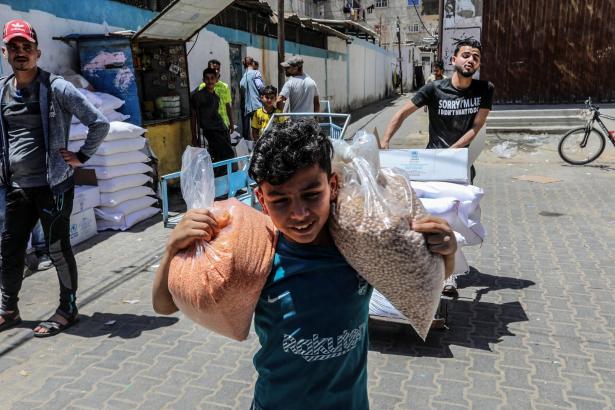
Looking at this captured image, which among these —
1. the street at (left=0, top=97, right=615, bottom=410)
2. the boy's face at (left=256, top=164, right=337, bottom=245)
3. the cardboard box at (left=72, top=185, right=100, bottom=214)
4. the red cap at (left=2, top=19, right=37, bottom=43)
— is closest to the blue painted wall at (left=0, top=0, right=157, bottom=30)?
the cardboard box at (left=72, top=185, right=100, bottom=214)

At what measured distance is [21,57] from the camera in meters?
3.46

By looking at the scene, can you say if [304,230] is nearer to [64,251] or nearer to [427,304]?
[427,304]

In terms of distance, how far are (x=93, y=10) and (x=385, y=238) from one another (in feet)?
23.7

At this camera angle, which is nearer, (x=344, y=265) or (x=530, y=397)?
(x=344, y=265)

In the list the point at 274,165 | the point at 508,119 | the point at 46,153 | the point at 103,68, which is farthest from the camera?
the point at 508,119

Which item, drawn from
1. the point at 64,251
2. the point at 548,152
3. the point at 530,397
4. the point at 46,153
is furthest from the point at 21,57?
the point at 548,152

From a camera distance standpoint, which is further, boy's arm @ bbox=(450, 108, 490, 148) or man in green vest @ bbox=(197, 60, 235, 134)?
man in green vest @ bbox=(197, 60, 235, 134)

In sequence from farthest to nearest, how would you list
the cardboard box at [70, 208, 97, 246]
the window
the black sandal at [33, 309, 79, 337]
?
the window → the cardboard box at [70, 208, 97, 246] → the black sandal at [33, 309, 79, 337]

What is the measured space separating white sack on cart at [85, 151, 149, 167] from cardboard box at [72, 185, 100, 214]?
0.26 m

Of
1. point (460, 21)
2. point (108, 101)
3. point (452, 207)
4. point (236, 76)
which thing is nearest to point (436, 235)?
point (452, 207)

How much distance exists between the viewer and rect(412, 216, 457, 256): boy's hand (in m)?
1.38

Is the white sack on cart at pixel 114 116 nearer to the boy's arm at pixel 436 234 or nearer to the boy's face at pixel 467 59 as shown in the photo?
the boy's face at pixel 467 59

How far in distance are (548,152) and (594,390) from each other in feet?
30.3

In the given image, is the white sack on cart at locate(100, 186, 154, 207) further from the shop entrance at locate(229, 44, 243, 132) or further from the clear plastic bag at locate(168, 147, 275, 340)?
the shop entrance at locate(229, 44, 243, 132)
